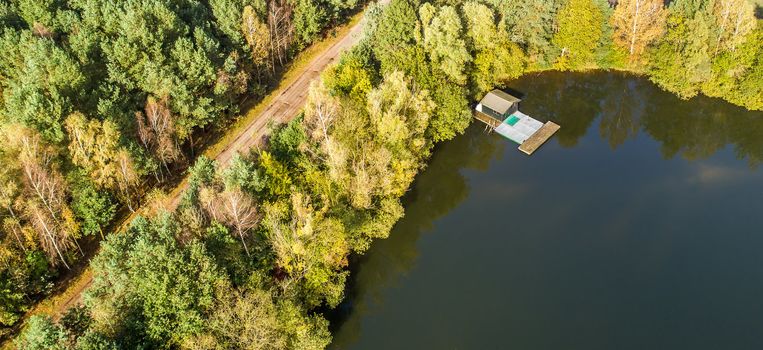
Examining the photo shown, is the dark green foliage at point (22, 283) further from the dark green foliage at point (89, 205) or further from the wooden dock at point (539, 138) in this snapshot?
the wooden dock at point (539, 138)

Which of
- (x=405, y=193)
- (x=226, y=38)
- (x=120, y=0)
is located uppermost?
(x=120, y=0)

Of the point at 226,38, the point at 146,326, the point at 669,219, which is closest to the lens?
the point at 146,326

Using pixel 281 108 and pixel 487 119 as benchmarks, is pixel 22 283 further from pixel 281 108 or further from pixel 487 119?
pixel 487 119

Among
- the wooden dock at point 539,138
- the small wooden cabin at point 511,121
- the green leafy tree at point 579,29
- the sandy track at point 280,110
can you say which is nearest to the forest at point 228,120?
the green leafy tree at point 579,29

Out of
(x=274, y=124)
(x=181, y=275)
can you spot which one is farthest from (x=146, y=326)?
(x=274, y=124)

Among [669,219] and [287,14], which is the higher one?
[287,14]

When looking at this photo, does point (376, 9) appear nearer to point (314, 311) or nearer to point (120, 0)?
point (120, 0)
